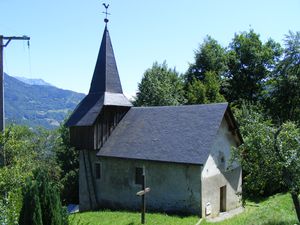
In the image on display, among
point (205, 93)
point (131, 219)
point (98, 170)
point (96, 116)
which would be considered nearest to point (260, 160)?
point (131, 219)

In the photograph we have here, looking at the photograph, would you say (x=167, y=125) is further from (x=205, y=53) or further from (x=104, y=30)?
(x=205, y=53)

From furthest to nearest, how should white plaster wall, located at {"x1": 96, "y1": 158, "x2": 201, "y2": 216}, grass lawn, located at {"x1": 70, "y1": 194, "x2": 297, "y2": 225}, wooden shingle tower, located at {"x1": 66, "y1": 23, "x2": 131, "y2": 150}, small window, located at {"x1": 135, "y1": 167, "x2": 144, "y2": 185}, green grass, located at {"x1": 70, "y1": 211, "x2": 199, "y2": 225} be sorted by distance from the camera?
wooden shingle tower, located at {"x1": 66, "y1": 23, "x2": 131, "y2": 150}
small window, located at {"x1": 135, "y1": 167, "x2": 144, "y2": 185}
white plaster wall, located at {"x1": 96, "y1": 158, "x2": 201, "y2": 216}
green grass, located at {"x1": 70, "y1": 211, "x2": 199, "y2": 225}
grass lawn, located at {"x1": 70, "y1": 194, "x2": 297, "y2": 225}

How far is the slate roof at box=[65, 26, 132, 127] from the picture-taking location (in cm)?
2423

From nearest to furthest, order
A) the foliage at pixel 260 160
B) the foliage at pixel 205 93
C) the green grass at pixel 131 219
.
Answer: the foliage at pixel 260 160 < the green grass at pixel 131 219 < the foliage at pixel 205 93

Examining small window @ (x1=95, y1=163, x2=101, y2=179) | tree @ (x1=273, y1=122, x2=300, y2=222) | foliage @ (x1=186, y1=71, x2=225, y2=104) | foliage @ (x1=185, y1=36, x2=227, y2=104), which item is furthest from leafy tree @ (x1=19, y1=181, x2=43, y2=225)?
foliage @ (x1=185, y1=36, x2=227, y2=104)

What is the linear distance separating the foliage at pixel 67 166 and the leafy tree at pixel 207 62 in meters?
17.0

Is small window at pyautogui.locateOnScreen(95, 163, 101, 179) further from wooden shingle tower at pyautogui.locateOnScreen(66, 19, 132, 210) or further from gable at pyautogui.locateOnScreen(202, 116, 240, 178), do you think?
gable at pyautogui.locateOnScreen(202, 116, 240, 178)

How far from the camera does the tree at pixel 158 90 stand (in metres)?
39.0

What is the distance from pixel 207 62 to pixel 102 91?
882 inches

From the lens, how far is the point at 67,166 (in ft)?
121

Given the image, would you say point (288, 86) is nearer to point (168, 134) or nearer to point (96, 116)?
point (168, 134)

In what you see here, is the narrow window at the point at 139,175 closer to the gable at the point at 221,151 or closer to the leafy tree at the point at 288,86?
the gable at the point at 221,151

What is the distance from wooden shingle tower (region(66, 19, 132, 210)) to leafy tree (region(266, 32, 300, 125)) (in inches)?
666

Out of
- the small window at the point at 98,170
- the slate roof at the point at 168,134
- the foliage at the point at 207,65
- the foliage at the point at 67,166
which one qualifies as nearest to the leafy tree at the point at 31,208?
the slate roof at the point at 168,134
